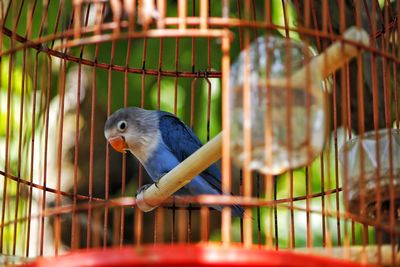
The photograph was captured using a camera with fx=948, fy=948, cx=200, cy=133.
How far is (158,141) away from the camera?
460 cm

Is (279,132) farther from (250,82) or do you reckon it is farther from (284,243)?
(284,243)

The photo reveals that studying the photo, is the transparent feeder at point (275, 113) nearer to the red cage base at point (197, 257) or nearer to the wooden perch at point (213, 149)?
the wooden perch at point (213, 149)

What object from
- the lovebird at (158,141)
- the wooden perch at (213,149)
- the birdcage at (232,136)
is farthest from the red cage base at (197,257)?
the lovebird at (158,141)

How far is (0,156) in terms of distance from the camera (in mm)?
5789

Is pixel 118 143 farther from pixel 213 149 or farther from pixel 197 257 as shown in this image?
pixel 197 257

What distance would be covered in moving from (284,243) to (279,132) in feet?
8.02

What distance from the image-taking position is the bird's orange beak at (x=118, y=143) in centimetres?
440

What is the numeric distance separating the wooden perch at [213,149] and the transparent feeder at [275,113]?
1.0 inches

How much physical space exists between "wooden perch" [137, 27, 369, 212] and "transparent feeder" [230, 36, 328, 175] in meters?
0.02

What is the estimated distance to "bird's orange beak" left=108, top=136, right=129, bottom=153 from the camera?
14.4 feet

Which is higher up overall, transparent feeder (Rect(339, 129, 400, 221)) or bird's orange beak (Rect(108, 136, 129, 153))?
bird's orange beak (Rect(108, 136, 129, 153))

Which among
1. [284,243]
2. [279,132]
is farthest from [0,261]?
[284,243]

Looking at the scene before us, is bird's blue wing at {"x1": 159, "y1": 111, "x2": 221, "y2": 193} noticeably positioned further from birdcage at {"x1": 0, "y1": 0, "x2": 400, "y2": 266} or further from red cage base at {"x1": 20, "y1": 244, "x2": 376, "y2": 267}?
red cage base at {"x1": 20, "y1": 244, "x2": 376, "y2": 267}

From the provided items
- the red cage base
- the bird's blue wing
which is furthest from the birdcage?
the bird's blue wing
